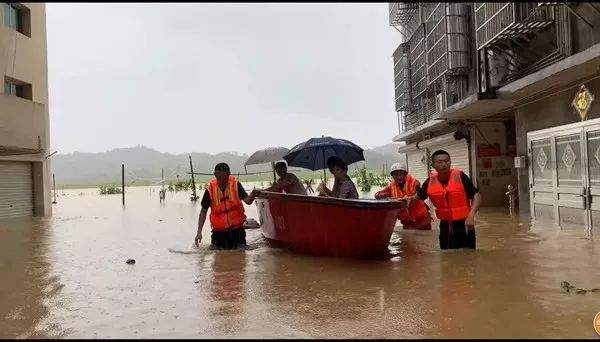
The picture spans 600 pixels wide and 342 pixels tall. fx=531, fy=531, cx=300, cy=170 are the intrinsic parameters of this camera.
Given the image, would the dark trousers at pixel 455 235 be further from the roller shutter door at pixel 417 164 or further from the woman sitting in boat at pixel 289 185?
the roller shutter door at pixel 417 164

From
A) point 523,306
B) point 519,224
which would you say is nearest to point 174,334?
point 523,306

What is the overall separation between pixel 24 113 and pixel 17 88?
7.48 ft

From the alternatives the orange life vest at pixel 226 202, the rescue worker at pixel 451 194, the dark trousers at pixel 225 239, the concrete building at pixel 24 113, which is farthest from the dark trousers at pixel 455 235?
the concrete building at pixel 24 113

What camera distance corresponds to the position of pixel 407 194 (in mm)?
10172

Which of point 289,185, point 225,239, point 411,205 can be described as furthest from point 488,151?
point 225,239

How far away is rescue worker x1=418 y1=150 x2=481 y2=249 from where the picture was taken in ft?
24.4

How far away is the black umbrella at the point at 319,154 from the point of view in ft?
33.6

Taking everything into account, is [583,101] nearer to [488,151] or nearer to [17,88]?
[488,151]

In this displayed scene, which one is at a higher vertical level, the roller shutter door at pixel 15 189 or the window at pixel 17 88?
the window at pixel 17 88

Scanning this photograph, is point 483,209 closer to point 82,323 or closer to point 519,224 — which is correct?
point 519,224

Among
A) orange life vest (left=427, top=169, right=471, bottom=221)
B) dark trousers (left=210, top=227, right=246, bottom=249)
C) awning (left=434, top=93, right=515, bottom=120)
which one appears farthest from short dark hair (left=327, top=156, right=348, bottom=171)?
awning (left=434, top=93, right=515, bottom=120)

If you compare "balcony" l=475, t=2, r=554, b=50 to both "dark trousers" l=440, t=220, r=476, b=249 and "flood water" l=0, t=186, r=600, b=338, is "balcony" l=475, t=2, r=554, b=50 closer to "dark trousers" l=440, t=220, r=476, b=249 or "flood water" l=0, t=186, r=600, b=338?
"flood water" l=0, t=186, r=600, b=338

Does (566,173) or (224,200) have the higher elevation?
(566,173)

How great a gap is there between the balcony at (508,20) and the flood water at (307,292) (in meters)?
4.62
